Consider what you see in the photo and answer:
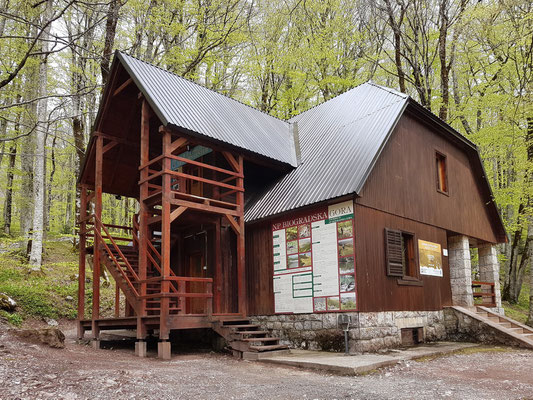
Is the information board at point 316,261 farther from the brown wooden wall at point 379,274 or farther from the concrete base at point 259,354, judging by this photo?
the concrete base at point 259,354

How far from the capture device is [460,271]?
1522 cm

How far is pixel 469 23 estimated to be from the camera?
1742cm

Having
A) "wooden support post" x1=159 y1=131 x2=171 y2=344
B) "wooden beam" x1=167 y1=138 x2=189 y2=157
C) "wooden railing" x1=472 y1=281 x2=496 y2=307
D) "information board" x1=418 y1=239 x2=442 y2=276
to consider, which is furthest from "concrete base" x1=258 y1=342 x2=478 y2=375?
"wooden beam" x1=167 y1=138 x2=189 y2=157

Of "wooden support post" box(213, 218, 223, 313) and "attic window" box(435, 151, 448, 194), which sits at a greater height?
"attic window" box(435, 151, 448, 194)

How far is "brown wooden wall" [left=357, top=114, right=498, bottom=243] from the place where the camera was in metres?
12.2

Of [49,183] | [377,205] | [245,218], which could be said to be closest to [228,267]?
[245,218]

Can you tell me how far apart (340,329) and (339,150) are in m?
5.07

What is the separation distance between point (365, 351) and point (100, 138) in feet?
30.4

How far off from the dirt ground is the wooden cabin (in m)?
1.55

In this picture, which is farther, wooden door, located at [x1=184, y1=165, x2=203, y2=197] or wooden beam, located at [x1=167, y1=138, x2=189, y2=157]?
wooden door, located at [x1=184, y1=165, x2=203, y2=197]

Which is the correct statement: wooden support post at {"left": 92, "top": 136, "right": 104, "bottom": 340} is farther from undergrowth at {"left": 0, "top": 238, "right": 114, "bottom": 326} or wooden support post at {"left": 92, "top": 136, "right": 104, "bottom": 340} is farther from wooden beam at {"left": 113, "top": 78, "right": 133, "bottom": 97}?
undergrowth at {"left": 0, "top": 238, "right": 114, "bottom": 326}

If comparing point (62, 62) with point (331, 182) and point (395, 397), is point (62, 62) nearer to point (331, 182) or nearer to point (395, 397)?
point (331, 182)

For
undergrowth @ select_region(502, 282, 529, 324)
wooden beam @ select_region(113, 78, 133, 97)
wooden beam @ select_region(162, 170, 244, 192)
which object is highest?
wooden beam @ select_region(113, 78, 133, 97)

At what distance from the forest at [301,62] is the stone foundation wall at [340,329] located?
593cm
